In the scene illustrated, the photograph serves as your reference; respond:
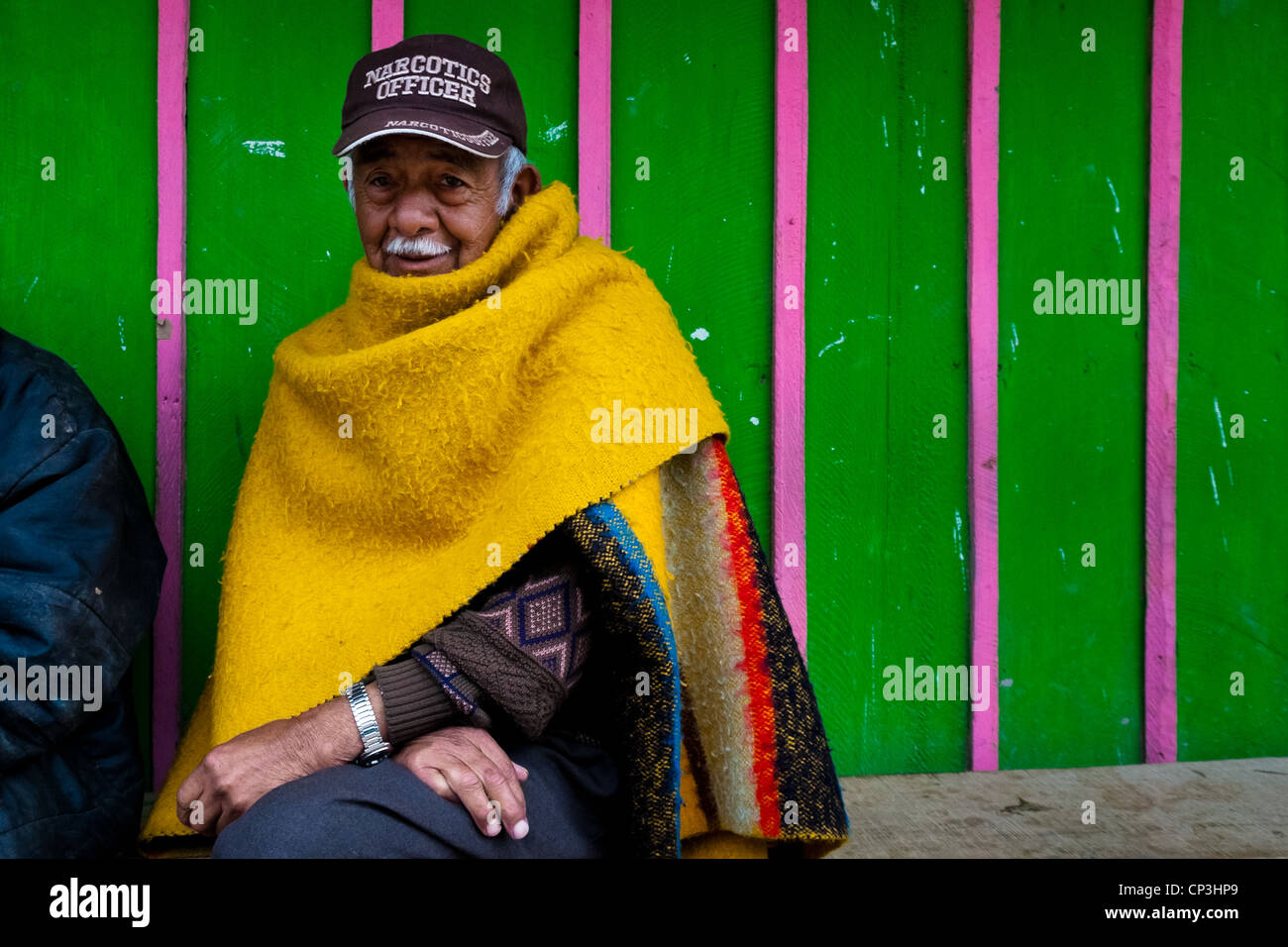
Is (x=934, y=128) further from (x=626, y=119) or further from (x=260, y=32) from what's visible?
(x=260, y=32)

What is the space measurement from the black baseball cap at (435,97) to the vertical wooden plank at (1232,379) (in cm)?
167

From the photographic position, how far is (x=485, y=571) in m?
1.59

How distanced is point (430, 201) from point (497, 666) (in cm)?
79

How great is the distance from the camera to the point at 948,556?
249 centimetres

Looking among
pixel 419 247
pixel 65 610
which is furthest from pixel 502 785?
pixel 419 247

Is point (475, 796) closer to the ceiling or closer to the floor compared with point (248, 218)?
closer to the floor

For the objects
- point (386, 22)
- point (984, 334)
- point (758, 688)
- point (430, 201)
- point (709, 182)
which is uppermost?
point (386, 22)

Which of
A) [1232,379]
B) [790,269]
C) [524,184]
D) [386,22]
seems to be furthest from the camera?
[1232,379]

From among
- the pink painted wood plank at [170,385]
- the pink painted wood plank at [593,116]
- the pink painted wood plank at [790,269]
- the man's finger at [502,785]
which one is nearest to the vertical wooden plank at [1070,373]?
the pink painted wood plank at [790,269]

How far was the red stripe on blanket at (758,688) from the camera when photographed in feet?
5.46

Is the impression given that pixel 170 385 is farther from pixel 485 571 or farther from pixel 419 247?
pixel 485 571

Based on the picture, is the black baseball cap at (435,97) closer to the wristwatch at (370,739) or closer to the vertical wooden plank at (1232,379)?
the wristwatch at (370,739)
